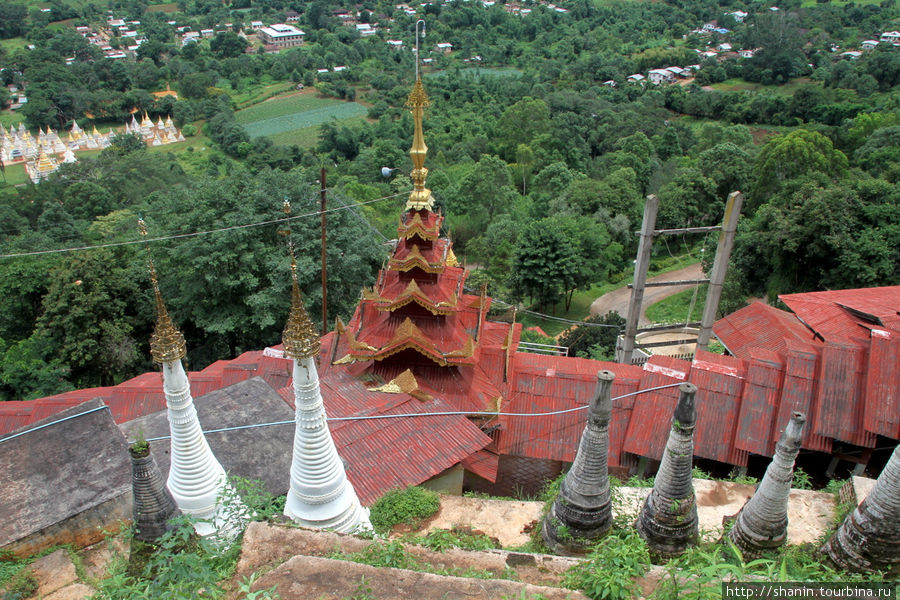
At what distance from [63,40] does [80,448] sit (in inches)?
4940

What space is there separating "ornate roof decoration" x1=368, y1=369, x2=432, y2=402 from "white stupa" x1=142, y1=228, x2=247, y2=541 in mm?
5480

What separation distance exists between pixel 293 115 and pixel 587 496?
90.4 m

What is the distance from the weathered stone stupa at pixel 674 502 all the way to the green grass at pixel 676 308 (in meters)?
23.7

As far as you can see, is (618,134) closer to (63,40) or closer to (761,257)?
(761,257)

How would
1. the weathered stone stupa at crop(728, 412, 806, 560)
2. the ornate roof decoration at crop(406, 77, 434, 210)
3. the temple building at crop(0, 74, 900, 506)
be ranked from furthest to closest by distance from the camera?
1. the ornate roof decoration at crop(406, 77, 434, 210)
2. the temple building at crop(0, 74, 900, 506)
3. the weathered stone stupa at crop(728, 412, 806, 560)

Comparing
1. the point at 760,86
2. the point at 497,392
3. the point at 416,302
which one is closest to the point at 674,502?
the point at 497,392

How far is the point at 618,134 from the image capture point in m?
60.9

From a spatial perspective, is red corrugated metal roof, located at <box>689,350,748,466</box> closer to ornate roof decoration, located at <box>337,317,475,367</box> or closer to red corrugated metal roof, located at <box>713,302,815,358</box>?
red corrugated metal roof, located at <box>713,302,815,358</box>

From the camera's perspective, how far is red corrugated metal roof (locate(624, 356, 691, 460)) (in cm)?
1482

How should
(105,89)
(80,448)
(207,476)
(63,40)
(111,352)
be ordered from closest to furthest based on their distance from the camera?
(207,476) → (80,448) → (111,352) → (105,89) → (63,40)

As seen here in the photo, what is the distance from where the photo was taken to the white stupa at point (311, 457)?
27.8 feet

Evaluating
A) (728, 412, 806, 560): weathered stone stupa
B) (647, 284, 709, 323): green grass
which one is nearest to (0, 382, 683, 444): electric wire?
(728, 412, 806, 560): weathered stone stupa

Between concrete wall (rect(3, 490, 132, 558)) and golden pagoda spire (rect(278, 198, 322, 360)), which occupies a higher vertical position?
golden pagoda spire (rect(278, 198, 322, 360))

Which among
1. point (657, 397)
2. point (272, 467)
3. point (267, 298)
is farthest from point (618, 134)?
point (272, 467)
